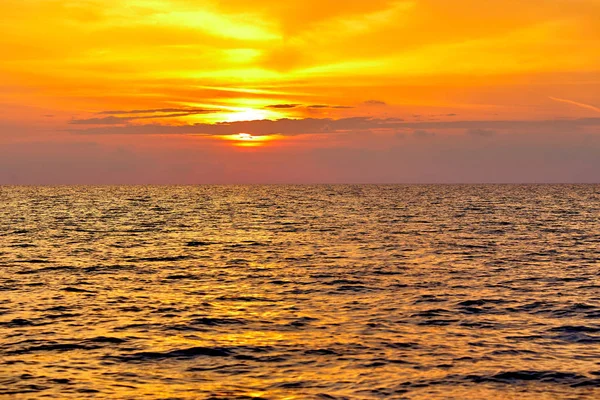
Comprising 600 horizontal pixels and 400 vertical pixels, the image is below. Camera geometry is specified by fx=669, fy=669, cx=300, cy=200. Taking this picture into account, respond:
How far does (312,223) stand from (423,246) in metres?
35.0

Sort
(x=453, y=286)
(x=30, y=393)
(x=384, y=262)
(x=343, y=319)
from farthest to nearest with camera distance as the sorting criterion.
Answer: (x=384, y=262)
(x=453, y=286)
(x=343, y=319)
(x=30, y=393)

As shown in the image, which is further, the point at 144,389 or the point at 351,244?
the point at 351,244

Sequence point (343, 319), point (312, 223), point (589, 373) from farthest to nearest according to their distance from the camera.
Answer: point (312, 223) < point (343, 319) < point (589, 373)

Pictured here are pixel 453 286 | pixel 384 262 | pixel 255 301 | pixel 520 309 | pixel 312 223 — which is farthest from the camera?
pixel 312 223

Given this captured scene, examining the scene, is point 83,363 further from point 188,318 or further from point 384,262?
point 384,262

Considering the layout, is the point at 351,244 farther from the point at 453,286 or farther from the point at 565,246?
the point at 453,286

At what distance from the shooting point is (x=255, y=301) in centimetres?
3456

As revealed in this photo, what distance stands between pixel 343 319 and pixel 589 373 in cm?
1097

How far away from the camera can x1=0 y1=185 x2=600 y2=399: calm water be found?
2102cm

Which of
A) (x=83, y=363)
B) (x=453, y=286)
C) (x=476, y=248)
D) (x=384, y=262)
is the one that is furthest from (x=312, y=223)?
(x=83, y=363)

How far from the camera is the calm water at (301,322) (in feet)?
68.9

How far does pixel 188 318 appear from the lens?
30.4 metres

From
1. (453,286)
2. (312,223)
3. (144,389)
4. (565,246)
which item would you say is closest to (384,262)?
(453,286)

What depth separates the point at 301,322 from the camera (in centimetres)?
2936
